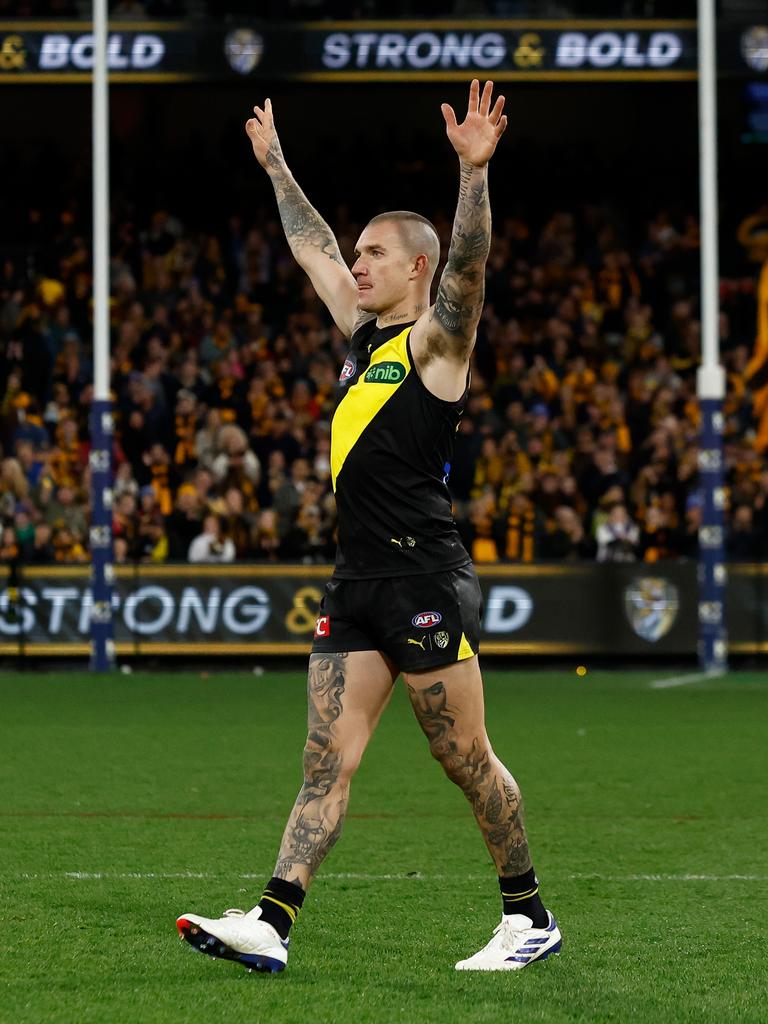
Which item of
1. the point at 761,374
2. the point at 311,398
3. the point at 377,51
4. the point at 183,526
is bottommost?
the point at 183,526

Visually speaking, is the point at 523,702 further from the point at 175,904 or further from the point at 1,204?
the point at 1,204

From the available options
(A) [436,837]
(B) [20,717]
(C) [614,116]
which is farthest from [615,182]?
(A) [436,837]

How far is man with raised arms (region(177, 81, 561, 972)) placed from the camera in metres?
5.48

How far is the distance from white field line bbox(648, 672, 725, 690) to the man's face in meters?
10.6

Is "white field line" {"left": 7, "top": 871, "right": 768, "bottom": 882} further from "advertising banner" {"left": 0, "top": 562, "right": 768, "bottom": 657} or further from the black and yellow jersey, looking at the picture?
"advertising banner" {"left": 0, "top": 562, "right": 768, "bottom": 657}

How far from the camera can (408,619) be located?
5488mm

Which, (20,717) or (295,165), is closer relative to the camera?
(20,717)

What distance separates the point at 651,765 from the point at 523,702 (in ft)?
12.1

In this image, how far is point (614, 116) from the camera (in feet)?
92.8

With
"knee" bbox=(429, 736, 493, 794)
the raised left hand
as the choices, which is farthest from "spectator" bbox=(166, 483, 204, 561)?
the raised left hand

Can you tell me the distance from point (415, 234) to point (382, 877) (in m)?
2.80

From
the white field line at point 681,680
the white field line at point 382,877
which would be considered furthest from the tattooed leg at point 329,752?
the white field line at point 681,680

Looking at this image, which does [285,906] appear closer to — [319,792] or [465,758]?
[319,792]

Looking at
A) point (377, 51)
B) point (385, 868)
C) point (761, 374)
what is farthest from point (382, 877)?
point (761, 374)
